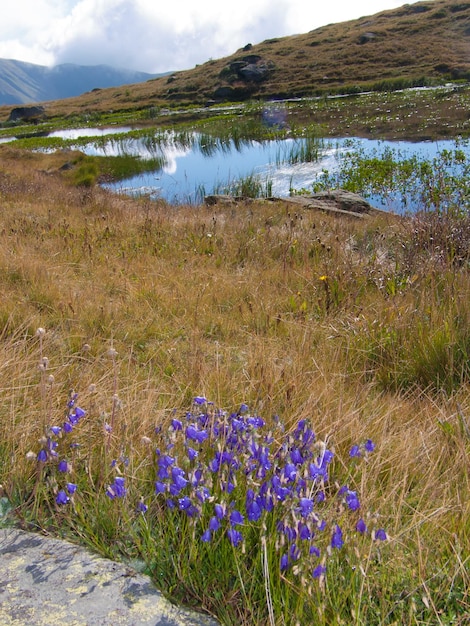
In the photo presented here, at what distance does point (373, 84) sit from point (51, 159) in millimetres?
38984

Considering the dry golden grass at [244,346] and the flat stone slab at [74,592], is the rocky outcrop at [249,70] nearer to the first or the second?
the dry golden grass at [244,346]

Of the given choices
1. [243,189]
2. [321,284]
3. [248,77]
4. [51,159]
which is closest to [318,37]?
[248,77]

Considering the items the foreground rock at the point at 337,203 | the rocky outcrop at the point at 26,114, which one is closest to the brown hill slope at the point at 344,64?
the rocky outcrop at the point at 26,114

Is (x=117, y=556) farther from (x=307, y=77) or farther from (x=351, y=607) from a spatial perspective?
(x=307, y=77)

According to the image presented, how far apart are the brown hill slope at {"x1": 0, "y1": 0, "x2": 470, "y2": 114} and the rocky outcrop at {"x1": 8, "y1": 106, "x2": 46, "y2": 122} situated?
13.2 ft

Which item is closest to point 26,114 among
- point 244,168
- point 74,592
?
point 244,168

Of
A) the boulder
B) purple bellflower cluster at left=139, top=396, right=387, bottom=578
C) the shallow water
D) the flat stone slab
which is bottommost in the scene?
the flat stone slab

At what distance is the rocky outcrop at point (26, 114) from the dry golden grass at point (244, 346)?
A: 65974 millimetres

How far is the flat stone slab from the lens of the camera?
4.37 feet

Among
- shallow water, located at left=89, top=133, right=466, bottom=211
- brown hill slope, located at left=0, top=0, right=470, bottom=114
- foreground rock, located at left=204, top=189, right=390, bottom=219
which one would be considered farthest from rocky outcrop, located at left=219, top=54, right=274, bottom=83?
foreground rock, located at left=204, top=189, right=390, bottom=219

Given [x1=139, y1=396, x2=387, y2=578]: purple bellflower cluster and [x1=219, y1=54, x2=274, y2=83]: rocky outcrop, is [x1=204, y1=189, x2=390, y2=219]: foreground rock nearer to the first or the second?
[x1=139, y1=396, x2=387, y2=578]: purple bellflower cluster

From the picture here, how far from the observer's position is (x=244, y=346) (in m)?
3.58

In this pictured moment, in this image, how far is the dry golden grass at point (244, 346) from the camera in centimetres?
191

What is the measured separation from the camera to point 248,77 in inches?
2751
